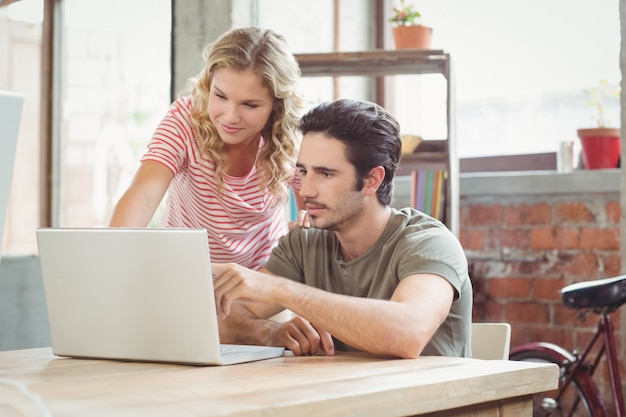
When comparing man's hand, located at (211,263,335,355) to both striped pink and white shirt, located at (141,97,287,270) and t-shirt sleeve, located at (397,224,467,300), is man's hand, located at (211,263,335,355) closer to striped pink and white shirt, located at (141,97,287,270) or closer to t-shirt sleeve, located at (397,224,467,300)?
t-shirt sleeve, located at (397,224,467,300)

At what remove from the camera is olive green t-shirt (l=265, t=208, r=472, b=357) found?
5.93 ft

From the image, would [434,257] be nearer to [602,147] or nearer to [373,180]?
[373,180]

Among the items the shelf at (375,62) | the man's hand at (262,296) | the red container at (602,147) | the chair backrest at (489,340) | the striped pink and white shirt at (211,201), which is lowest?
the chair backrest at (489,340)

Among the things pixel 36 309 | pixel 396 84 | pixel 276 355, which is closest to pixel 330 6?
pixel 396 84

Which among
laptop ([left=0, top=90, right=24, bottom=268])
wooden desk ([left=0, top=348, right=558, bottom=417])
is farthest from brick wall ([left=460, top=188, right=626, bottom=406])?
laptop ([left=0, top=90, right=24, bottom=268])

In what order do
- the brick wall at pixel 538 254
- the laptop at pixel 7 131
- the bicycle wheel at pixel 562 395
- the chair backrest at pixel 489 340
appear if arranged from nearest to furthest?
1. the laptop at pixel 7 131
2. the chair backrest at pixel 489 340
3. the bicycle wheel at pixel 562 395
4. the brick wall at pixel 538 254

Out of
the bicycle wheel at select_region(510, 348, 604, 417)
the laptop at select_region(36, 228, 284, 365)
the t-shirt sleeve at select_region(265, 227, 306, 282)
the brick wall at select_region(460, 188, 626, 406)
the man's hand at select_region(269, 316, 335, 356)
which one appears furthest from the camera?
the brick wall at select_region(460, 188, 626, 406)

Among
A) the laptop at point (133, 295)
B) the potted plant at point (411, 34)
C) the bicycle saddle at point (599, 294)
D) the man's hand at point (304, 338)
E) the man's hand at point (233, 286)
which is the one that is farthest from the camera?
the potted plant at point (411, 34)

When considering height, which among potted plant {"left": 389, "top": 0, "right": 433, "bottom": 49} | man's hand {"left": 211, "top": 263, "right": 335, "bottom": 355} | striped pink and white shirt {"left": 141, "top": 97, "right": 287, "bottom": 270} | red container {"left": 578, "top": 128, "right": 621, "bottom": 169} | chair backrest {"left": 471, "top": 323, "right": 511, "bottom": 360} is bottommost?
chair backrest {"left": 471, "top": 323, "right": 511, "bottom": 360}

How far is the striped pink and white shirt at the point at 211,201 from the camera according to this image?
2.32 metres

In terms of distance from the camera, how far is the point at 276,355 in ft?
5.52

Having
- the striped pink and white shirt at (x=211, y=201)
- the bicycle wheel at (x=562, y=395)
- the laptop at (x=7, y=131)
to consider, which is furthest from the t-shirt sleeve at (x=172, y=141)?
the bicycle wheel at (x=562, y=395)

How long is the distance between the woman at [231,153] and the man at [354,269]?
Result: 0.72 feet

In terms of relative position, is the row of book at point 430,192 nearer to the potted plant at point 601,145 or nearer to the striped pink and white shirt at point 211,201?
the potted plant at point 601,145
